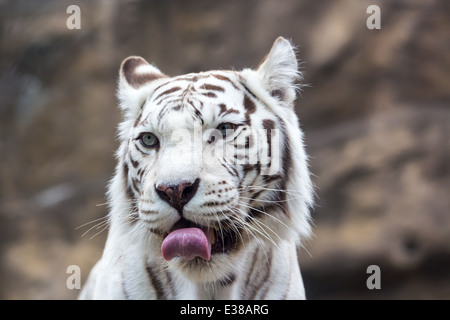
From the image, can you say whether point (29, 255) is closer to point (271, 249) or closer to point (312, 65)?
point (312, 65)

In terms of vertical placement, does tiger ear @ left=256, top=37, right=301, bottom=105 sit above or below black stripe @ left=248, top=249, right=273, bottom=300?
above

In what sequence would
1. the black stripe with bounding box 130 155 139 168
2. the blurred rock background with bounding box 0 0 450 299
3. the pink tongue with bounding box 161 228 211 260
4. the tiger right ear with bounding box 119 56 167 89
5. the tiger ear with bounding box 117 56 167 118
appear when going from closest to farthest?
1. the pink tongue with bounding box 161 228 211 260
2. the black stripe with bounding box 130 155 139 168
3. the tiger ear with bounding box 117 56 167 118
4. the tiger right ear with bounding box 119 56 167 89
5. the blurred rock background with bounding box 0 0 450 299

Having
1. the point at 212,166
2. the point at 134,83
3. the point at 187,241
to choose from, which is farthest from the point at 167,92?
the point at 187,241

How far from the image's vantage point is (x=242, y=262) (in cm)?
247

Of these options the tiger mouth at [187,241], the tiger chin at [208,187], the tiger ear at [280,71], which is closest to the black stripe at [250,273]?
the tiger chin at [208,187]

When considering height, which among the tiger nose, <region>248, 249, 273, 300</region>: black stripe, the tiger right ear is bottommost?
<region>248, 249, 273, 300</region>: black stripe

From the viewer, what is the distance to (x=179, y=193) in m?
2.01

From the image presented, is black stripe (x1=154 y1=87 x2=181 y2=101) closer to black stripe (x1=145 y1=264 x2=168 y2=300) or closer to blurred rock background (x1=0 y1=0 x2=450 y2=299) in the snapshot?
black stripe (x1=145 y1=264 x2=168 y2=300)

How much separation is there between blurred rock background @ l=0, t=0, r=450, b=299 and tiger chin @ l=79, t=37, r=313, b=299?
10.3ft

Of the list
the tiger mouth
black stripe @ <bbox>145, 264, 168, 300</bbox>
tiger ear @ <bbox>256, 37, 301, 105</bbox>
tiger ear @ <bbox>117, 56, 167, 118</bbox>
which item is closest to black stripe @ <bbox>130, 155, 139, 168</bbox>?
tiger ear @ <bbox>117, 56, 167, 118</bbox>

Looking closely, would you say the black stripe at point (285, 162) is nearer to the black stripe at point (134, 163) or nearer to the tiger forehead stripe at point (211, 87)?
the tiger forehead stripe at point (211, 87)

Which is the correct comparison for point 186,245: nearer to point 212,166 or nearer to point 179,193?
point 179,193

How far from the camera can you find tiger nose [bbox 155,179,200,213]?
6.59 ft

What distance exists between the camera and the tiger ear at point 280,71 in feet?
7.85
